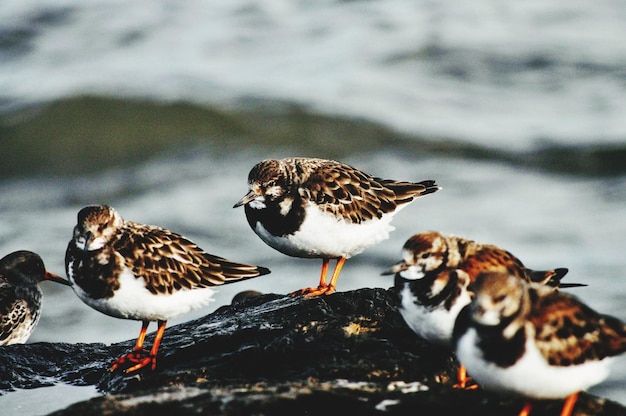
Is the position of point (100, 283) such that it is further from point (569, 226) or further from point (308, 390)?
point (569, 226)

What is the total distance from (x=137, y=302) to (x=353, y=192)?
1.81m

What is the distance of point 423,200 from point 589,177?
2463mm

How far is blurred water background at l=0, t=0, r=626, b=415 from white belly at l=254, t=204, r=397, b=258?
4.11 m

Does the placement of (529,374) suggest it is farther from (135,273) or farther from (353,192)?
(353,192)

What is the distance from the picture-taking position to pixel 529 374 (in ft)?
13.0

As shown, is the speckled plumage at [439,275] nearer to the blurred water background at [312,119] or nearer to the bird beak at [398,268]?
the bird beak at [398,268]

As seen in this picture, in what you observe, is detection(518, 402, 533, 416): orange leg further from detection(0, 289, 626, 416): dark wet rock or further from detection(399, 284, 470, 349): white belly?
detection(399, 284, 470, 349): white belly

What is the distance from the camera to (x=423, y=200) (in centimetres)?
1303

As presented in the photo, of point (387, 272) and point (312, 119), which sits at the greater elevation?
point (312, 119)

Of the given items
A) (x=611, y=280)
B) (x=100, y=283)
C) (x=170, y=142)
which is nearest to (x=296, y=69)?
(x=170, y=142)

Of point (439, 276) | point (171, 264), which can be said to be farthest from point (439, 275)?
point (171, 264)

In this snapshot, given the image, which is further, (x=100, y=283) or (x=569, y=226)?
(x=569, y=226)

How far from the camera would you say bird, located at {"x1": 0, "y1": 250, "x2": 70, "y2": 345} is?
7406mm

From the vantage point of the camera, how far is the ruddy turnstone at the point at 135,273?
16.8 feet
